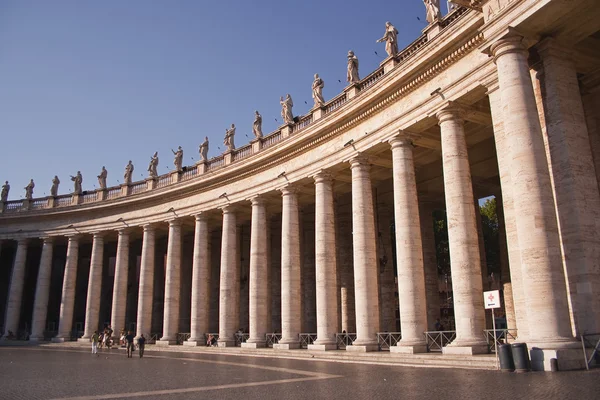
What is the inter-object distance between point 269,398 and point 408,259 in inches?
577

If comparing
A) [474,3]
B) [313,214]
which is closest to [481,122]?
[474,3]

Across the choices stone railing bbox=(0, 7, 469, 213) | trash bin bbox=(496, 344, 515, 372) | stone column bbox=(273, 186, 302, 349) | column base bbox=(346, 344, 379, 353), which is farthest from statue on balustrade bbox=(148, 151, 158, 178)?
trash bin bbox=(496, 344, 515, 372)

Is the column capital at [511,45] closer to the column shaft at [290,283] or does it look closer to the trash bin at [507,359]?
the trash bin at [507,359]

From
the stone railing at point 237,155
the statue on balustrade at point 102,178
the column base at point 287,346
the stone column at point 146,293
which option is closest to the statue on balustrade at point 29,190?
the stone railing at point 237,155

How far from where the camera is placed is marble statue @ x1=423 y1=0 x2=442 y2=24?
86.3 ft

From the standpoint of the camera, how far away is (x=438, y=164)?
113ft

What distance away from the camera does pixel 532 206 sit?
57.7 feet

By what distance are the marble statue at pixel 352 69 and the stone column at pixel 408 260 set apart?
7.20m

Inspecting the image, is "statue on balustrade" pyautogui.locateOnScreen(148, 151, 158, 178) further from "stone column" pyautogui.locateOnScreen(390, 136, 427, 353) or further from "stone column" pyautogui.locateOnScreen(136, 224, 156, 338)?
"stone column" pyautogui.locateOnScreen(390, 136, 427, 353)

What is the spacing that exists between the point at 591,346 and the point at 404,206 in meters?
11.5

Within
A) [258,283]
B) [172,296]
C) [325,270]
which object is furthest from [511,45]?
[172,296]

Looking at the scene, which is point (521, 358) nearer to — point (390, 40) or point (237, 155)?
point (390, 40)

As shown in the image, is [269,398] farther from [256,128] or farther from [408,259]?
[256,128]

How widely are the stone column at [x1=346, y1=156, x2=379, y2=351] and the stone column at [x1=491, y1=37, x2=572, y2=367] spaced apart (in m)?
12.0
